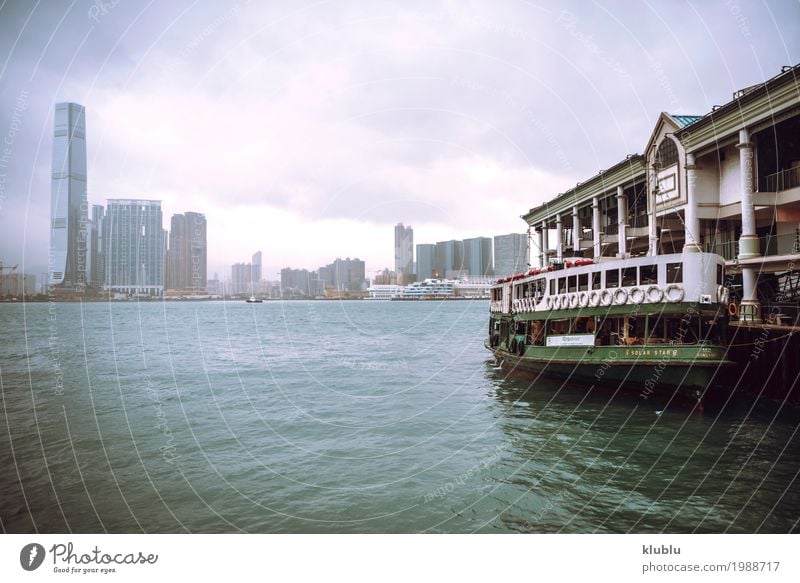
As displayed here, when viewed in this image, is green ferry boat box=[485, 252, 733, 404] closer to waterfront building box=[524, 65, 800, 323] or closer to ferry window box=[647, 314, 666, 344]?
ferry window box=[647, 314, 666, 344]

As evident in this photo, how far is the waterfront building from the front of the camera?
2250cm

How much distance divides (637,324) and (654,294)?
2216 millimetres

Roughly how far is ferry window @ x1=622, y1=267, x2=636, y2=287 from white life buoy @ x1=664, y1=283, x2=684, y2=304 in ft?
6.92

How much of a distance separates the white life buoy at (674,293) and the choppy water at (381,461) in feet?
15.0

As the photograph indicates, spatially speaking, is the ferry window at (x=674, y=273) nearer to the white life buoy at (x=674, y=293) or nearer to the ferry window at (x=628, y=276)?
the white life buoy at (x=674, y=293)

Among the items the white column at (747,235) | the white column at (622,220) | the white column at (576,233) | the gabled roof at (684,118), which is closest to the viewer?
the white column at (747,235)

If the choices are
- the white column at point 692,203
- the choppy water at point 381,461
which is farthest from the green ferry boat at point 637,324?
the white column at point 692,203

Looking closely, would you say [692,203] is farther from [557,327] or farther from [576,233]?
[576,233]

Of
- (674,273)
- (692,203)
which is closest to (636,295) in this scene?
(674,273)

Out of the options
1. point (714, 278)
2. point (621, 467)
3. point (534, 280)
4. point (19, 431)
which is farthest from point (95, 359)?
point (714, 278)

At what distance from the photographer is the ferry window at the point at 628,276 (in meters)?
21.8

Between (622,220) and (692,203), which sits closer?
(692,203)
